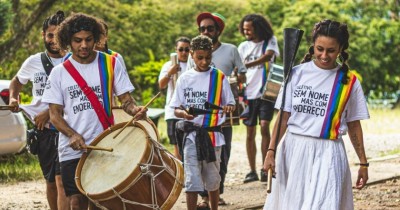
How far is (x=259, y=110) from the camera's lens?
11.9 meters

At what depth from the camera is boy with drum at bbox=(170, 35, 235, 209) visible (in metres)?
8.92

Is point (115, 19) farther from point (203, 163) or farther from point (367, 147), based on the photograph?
point (203, 163)

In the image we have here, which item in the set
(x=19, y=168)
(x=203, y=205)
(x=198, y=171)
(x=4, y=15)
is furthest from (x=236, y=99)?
(x=4, y=15)

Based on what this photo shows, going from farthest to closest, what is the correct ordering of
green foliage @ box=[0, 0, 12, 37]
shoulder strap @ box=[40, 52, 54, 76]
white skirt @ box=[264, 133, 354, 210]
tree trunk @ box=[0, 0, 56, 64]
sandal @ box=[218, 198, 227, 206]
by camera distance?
1. tree trunk @ box=[0, 0, 56, 64]
2. green foliage @ box=[0, 0, 12, 37]
3. sandal @ box=[218, 198, 227, 206]
4. shoulder strap @ box=[40, 52, 54, 76]
5. white skirt @ box=[264, 133, 354, 210]

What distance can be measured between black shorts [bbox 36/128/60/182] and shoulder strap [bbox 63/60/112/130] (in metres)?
1.25

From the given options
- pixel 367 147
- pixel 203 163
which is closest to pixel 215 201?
pixel 203 163

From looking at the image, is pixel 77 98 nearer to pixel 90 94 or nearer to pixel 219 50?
pixel 90 94

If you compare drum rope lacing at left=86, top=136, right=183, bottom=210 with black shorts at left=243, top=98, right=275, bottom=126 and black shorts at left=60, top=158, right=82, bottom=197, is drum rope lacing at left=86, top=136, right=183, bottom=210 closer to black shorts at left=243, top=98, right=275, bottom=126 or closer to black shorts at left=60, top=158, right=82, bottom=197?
black shorts at left=60, top=158, right=82, bottom=197

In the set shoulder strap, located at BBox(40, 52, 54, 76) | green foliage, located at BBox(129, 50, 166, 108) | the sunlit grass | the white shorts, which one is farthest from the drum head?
the sunlit grass

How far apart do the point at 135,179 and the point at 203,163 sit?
243 centimetres

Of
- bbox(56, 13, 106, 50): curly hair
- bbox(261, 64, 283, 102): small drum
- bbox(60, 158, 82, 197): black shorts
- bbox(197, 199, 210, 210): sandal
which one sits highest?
bbox(56, 13, 106, 50): curly hair

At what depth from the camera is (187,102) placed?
8.98 metres

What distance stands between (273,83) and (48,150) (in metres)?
3.65

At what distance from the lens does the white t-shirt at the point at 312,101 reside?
689 centimetres
